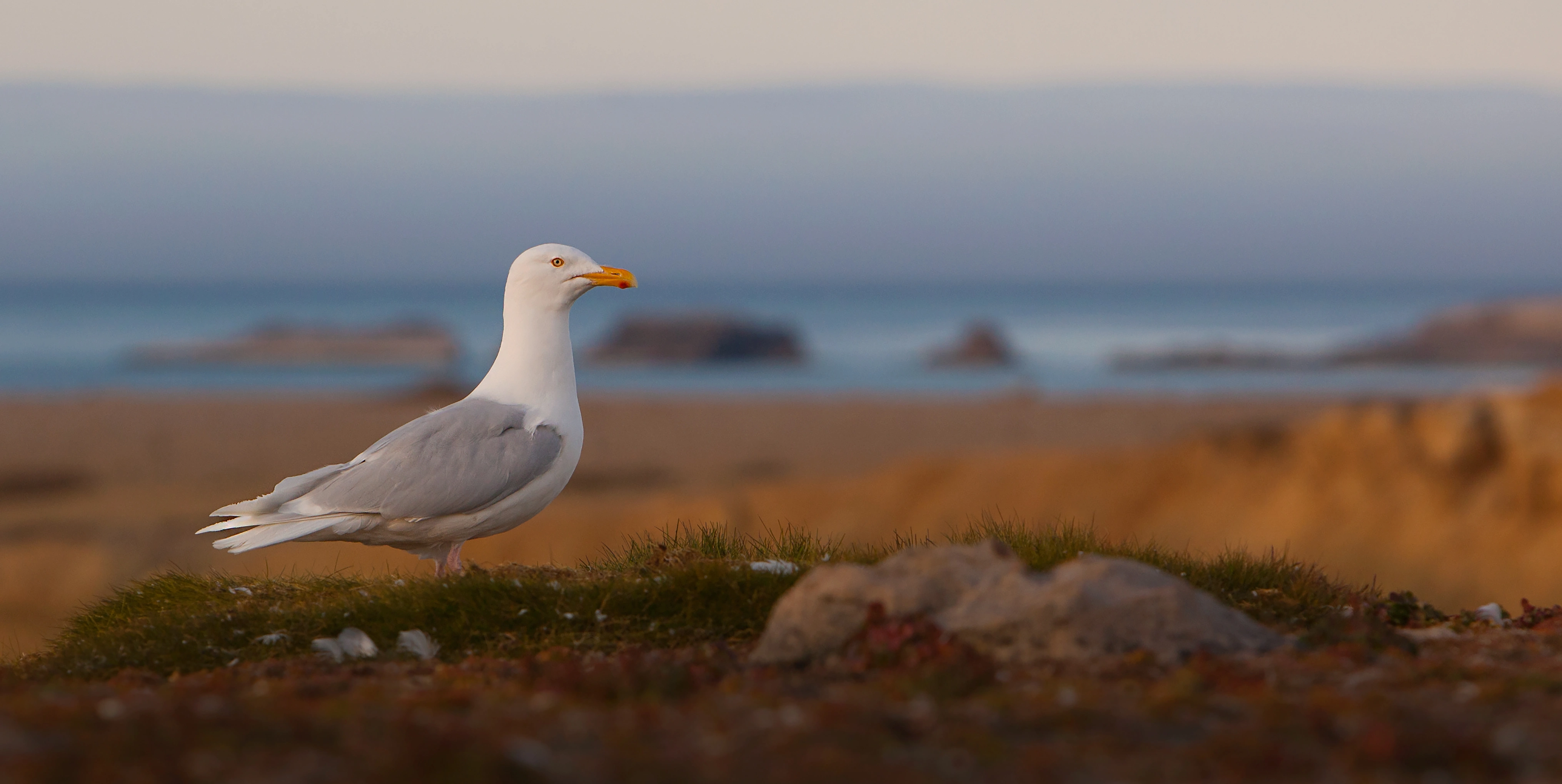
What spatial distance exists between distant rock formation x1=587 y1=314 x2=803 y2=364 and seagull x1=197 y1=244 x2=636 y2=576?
54901 millimetres

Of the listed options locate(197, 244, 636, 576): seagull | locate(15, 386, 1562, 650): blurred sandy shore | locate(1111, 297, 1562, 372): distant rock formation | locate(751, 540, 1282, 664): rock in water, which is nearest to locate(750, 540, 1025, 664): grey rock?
locate(751, 540, 1282, 664): rock in water

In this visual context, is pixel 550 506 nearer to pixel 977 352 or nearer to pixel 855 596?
pixel 855 596

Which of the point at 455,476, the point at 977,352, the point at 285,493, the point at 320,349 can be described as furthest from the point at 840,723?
the point at 320,349

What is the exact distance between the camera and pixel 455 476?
25.8 ft

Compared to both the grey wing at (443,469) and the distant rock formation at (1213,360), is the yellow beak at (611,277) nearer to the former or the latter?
the grey wing at (443,469)

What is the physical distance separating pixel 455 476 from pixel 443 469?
83 mm

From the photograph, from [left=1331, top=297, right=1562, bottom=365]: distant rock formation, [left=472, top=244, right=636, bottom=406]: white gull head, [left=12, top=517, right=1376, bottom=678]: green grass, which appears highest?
[left=472, top=244, right=636, bottom=406]: white gull head

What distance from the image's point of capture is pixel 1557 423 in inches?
669

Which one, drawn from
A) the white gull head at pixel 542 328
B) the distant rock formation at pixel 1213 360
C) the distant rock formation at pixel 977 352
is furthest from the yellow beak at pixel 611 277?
the distant rock formation at pixel 977 352

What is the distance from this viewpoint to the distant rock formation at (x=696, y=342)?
64.2 meters

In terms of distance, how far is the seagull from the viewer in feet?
25.9

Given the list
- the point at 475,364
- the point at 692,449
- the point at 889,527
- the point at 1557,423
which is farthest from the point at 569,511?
the point at 475,364

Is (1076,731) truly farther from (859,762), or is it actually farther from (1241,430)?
(1241,430)

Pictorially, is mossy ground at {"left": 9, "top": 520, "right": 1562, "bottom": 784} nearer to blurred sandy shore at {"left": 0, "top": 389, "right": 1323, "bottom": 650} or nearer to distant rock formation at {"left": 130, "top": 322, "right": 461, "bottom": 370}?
blurred sandy shore at {"left": 0, "top": 389, "right": 1323, "bottom": 650}
